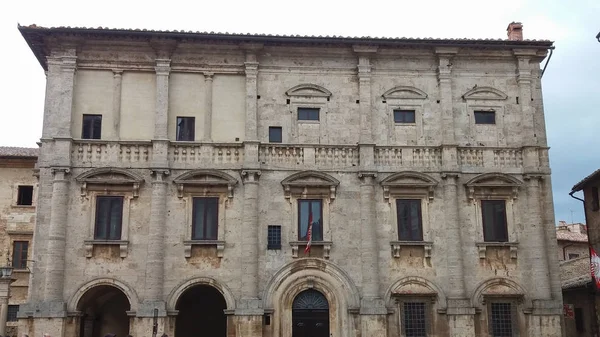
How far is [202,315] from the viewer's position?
3130 cm

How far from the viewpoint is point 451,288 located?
1060 inches

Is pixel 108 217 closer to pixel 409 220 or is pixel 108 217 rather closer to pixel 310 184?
pixel 310 184

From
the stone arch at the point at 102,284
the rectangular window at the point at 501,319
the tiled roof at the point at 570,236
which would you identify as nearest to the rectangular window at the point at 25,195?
the stone arch at the point at 102,284

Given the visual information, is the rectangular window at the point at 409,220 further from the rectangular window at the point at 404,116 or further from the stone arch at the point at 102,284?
the stone arch at the point at 102,284

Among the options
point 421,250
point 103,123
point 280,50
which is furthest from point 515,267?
point 103,123

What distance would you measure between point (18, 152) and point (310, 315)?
74.1 feet

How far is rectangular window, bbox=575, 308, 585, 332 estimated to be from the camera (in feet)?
112

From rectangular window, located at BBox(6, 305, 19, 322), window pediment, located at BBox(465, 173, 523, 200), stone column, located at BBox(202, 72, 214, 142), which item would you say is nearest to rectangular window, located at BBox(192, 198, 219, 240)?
stone column, located at BBox(202, 72, 214, 142)

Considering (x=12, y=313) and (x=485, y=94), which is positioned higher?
(x=485, y=94)

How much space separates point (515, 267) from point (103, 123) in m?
19.2

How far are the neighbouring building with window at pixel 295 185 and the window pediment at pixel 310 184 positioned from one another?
3.4 inches

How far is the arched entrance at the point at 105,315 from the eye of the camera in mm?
28422

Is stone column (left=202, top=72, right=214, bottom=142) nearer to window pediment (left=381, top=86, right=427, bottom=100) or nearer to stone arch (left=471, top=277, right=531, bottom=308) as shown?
window pediment (left=381, top=86, right=427, bottom=100)

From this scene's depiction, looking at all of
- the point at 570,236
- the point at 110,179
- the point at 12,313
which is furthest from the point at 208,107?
the point at 570,236
